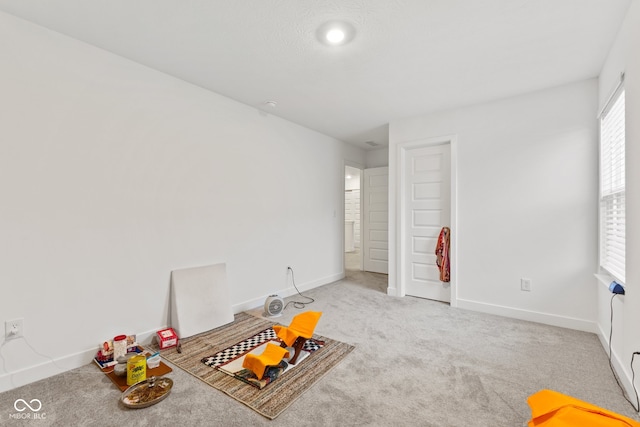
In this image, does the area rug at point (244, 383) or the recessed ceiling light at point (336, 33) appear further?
the recessed ceiling light at point (336, 33)

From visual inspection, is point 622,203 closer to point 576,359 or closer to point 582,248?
point 582,248

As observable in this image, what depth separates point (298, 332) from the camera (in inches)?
91.0

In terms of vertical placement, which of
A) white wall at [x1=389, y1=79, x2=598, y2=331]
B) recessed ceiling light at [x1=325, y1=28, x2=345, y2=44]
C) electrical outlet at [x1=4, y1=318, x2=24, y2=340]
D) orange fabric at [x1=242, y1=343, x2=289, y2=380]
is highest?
recessed ceiling light at [x1=325, y1=28, x2=345, y2=44]

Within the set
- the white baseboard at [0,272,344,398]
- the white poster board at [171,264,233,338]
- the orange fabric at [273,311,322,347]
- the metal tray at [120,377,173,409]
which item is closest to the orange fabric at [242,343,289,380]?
the orange fabric at [273,311,322,347]

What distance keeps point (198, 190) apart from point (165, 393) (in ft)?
6.00

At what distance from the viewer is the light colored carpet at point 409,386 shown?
5.51 ft

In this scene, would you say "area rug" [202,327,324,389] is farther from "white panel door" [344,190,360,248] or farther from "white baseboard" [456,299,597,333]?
"white panel door" [344,190,360,248]

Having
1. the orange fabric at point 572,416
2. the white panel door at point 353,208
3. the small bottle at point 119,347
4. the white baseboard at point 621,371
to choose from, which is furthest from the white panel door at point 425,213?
the white panel door at point 353,208

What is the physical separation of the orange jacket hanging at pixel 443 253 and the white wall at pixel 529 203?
0.41ft

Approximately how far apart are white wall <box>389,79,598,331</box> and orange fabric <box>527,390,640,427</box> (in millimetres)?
2407

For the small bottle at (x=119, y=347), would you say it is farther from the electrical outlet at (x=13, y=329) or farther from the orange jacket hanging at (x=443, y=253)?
the orange jacket hanging at (x=443, y=253)

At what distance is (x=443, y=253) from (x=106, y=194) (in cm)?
363

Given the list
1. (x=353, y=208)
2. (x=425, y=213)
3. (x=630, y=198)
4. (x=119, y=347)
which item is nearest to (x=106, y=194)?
(x=119, y=347)

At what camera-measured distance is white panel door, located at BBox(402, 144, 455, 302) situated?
380cm
